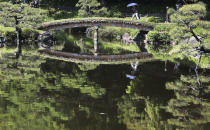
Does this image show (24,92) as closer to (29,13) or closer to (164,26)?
(29,13)

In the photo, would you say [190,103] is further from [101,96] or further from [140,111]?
[101,96]

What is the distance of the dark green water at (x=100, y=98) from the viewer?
12438 mm

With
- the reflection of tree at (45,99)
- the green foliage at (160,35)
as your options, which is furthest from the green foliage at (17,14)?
the reflection of tree at (45,99)

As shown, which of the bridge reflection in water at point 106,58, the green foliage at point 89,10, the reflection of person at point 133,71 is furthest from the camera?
the green foliage at point 89,10

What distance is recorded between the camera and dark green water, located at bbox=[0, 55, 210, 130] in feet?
40.8

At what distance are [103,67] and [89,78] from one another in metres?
4.16

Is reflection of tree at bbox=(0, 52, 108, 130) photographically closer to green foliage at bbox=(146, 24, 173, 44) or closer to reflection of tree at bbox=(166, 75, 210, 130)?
reflection of tree at bbox=(166, 75, 210, 130)

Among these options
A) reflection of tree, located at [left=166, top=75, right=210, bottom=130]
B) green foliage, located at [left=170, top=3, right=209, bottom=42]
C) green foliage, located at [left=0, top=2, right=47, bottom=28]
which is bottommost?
reflection of tree, located at [left=166, top=75, right=210, bottom=130]

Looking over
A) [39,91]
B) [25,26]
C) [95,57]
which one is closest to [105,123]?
[39,91]

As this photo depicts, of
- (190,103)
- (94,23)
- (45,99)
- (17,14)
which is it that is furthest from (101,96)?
(94,23)

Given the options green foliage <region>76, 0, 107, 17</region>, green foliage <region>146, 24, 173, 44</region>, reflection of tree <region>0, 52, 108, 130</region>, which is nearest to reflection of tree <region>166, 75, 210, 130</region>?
reflection of tree <region>0, 52, 108, 130</region>

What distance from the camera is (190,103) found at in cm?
1544

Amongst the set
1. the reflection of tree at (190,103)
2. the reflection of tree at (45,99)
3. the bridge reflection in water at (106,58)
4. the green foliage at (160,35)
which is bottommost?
the reflection of tree at (190,103)

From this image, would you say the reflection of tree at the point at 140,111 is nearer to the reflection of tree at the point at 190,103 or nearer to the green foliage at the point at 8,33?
the reflection of tree at the point at 190,103
